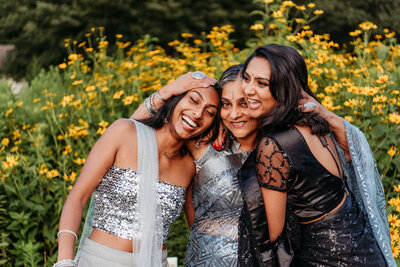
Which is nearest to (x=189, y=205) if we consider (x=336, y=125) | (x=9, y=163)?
(x=336, y=125)

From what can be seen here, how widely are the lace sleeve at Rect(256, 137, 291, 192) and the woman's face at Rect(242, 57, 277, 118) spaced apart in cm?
24

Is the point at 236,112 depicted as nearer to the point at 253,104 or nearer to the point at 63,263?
the point at 253,104

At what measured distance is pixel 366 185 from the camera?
2.07m

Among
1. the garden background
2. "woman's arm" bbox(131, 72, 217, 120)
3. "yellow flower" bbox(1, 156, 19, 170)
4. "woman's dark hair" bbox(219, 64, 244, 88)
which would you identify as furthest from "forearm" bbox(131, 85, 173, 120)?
"yellow flower" bbox(1, 156, 19, 170)

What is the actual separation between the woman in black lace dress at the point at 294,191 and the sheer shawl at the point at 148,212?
389mm

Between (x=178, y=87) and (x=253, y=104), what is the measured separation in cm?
40

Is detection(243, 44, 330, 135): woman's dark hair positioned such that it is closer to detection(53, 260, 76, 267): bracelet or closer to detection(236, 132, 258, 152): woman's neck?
detection(236, 132, 258, 152): woman's neck

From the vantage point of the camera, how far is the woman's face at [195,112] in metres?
2.06

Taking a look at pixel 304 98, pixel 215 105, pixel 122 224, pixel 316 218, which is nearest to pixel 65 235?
pixel 122 224

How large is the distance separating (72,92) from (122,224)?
2415 millimetres

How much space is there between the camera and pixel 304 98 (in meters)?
2.01

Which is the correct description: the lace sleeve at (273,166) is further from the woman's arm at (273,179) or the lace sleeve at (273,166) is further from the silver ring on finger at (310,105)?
the silver ring on finger at (310,105)

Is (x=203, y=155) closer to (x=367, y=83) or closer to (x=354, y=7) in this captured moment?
(x=367, y=83)

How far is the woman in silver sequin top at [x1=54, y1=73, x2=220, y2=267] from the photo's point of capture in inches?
75.6
